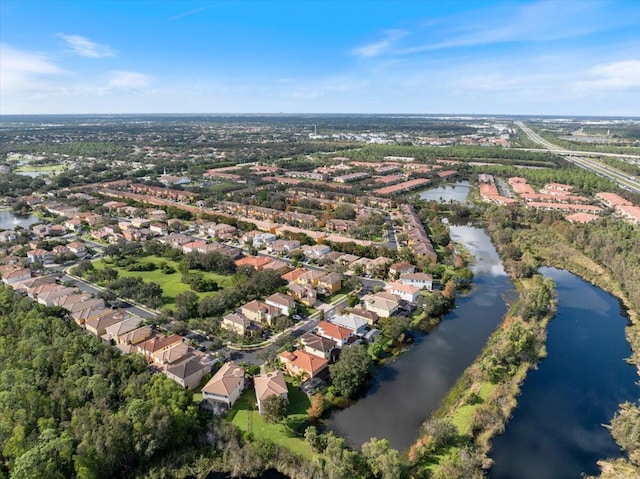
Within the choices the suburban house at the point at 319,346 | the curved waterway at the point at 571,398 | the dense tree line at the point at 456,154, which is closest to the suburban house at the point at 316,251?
the suburban house at the point at 319,346

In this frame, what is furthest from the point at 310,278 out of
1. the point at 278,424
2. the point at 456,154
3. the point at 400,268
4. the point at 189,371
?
the point at 456,154

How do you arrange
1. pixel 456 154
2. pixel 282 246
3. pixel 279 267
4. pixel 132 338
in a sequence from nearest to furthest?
pixel 132 338
pixel 279 267
pixel 282 246
pixel 456 154

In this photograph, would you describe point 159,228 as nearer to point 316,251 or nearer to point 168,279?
point 168,279

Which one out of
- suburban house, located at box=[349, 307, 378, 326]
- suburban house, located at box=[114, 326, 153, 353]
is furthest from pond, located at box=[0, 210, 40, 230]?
suburban house, located at box=[349, 307, 378, 326]

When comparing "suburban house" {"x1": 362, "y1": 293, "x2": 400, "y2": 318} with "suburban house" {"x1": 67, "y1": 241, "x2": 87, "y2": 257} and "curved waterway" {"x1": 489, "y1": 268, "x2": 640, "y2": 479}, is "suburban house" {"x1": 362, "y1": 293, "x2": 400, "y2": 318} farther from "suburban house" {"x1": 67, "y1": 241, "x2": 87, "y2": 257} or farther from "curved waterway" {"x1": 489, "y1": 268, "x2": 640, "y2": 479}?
"suburban house" {"x1": 67, "y1": 241, "x2": 87, "y2": 257}

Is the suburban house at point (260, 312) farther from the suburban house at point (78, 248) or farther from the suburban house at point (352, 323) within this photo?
the suburban house at point (78, 248)

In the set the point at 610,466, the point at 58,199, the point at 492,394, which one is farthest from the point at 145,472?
the point at 58,199

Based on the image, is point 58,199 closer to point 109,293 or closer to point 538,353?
point 109,293
